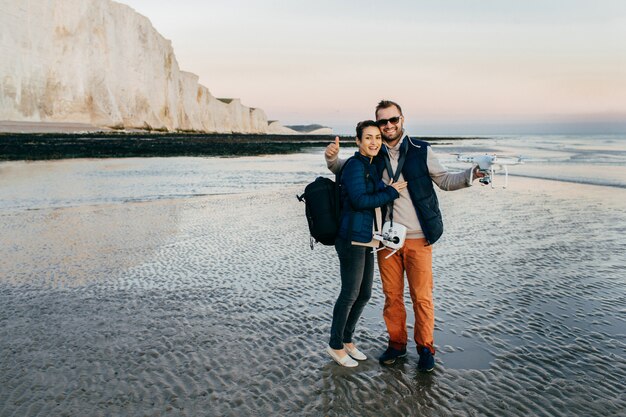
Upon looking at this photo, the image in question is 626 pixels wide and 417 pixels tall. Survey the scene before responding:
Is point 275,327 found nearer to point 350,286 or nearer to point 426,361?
point 350,286

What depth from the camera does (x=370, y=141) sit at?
385cm

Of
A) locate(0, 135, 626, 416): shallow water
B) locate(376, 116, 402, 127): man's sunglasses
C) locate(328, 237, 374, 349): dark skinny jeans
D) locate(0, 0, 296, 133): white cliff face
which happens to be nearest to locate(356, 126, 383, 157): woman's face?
locate(376, 116, 402, 127): man's sunglasses

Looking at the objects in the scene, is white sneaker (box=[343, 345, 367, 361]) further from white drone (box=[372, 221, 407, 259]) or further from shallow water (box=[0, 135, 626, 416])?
white drone (box=[372, 221, 407, 259])

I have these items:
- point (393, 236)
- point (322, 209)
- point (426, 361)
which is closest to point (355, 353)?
point (426, 361)

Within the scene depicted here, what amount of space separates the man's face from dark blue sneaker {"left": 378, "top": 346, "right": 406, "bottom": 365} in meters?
1.78

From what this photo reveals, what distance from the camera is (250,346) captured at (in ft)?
14.3

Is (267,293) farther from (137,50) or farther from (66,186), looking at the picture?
(137,50)

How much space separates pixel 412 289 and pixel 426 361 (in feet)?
1.92

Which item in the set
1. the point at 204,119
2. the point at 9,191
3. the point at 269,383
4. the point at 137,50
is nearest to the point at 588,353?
the point at 269,383

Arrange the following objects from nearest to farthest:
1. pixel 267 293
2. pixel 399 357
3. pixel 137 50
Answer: pixel 399 357, pixel 267 293, pixel 137 50

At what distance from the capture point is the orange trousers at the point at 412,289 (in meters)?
4.04

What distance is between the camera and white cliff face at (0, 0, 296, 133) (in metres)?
61.2

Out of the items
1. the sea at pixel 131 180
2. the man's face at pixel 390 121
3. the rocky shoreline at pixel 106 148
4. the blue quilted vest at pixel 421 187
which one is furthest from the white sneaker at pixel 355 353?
the rocky shoreline at pixel 106 148

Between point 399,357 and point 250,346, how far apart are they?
1309 mm
